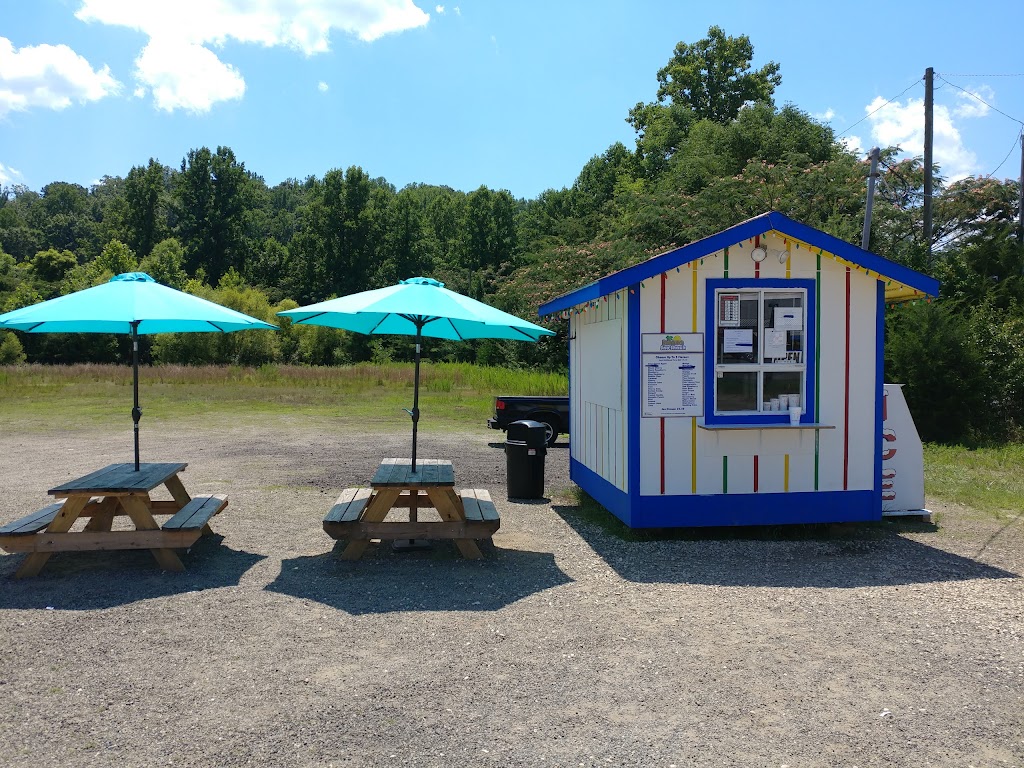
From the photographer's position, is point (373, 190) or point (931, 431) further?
point (373, 190)

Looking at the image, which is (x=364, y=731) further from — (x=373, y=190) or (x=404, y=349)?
(x=373, y=190)

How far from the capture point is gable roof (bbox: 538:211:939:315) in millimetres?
7273

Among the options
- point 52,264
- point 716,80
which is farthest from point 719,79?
point 52,264

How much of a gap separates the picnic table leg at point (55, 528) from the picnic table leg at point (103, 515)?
865 mm

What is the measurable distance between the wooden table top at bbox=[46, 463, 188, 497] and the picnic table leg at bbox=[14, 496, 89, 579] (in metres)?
0.09

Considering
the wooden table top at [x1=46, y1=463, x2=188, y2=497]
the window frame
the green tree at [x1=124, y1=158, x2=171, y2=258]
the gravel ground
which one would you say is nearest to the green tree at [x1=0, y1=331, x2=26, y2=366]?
the green tree at [x1=124, y1=158, x2=171, y2=258]

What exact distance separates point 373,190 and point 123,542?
62.3 metres

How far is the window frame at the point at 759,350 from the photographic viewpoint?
296 inches

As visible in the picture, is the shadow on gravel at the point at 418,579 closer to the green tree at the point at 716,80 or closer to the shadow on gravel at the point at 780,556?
the shadow on gravel at the point at 780,556

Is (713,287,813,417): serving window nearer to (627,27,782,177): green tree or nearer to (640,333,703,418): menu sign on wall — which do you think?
(640,333,703,418): menu sign on wall

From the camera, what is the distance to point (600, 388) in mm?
8664

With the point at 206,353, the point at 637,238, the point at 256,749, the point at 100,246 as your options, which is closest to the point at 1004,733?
the point at 256,749

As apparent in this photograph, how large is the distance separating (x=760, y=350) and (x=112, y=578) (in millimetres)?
5692

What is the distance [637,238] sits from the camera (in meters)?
27.6
